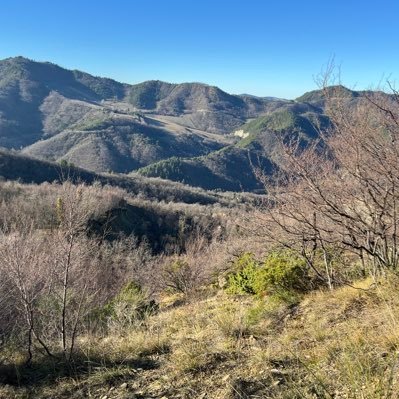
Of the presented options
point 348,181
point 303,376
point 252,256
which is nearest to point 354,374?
point 303,376

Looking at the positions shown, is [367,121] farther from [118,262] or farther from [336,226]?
[118,262]

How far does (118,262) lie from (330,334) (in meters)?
29.6

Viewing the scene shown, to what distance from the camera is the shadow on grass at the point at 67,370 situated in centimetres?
458

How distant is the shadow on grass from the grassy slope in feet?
0.05

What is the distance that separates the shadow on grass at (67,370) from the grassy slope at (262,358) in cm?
2

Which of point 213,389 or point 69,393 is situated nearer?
point 213,389

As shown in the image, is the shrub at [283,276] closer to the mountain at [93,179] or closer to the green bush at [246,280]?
the green bush at [246,280]

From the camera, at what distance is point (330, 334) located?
4.39 meters

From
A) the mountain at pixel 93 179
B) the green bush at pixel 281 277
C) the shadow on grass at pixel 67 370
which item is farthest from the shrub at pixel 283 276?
the mountain at pixel 93 179

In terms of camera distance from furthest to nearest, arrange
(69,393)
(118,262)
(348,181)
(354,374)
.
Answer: (118,262)
(348,181)
(69,393)
(354,374)

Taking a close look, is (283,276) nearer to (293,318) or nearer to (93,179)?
(293,318)

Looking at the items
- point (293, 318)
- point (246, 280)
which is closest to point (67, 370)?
point (293, 318)

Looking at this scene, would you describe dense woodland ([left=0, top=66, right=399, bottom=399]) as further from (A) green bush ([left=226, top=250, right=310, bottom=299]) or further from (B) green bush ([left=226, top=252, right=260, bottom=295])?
(B) green bush ([left=226, top=252, right=260, bottom=295])

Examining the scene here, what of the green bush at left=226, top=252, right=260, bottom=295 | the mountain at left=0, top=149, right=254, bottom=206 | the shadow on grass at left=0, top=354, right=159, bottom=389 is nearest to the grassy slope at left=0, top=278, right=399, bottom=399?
the shadow on grass at left=0, top=354, right=159, bottom=389
